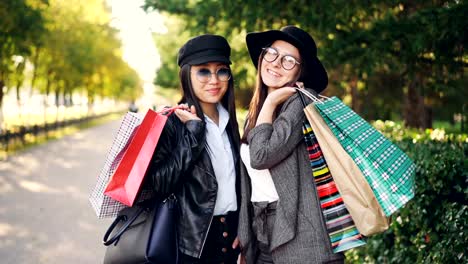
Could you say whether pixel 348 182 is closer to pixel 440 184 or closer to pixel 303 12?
pixel 440 184

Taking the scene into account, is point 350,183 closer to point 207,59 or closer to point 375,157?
point 375,157

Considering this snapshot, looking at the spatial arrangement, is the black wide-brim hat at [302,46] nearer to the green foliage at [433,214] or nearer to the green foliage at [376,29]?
the green foliage at [433,214]

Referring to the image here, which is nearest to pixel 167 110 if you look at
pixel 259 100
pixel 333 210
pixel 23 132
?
pixel 259 100

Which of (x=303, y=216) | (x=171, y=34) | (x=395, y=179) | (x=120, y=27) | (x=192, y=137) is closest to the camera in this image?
(x=395, y=179)

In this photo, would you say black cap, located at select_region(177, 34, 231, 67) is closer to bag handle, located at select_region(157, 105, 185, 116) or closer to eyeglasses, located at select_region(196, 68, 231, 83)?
eyeglasses, located at select_region(196, 68, 231, 83)

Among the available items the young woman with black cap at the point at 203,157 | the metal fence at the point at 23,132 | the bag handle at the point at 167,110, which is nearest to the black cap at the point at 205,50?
the young woman with black cap at the point at 203,157

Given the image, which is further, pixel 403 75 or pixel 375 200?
pixel 403 75

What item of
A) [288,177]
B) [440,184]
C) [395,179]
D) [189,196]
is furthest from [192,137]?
[440,184]

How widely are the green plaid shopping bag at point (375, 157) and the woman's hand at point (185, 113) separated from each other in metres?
0.72

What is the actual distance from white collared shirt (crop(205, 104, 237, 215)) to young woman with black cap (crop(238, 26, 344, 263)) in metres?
0.12

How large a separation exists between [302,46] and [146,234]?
127 centimetres

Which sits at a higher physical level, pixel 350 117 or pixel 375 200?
pixel 350 117

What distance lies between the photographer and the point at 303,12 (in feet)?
19.8

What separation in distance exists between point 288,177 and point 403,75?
440 centimetres
